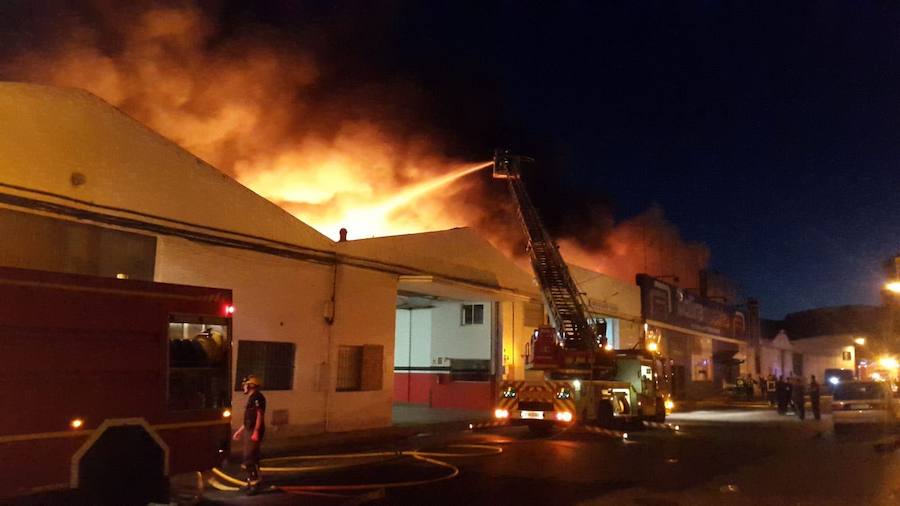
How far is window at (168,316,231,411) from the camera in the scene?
7.67 meters

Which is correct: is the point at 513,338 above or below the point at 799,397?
above

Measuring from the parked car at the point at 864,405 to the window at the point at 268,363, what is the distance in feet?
41.7

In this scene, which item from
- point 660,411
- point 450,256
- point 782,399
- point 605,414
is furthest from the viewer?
point 782,399

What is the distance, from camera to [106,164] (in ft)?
39.6

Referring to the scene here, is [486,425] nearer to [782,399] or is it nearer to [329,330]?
[329,330]

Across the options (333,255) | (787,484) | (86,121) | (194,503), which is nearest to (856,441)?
(787,484)

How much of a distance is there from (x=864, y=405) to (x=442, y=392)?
468 inches

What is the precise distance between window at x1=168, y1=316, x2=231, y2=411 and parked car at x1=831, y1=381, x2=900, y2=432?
1515 cm

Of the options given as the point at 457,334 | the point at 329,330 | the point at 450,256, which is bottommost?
the point at 329,330

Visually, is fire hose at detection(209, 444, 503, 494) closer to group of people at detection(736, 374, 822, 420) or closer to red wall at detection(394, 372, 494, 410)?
red wall at detection(394, 372, 494, 410)

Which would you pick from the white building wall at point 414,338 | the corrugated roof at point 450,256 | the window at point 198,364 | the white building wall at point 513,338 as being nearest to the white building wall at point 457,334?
the white building wall at point 414,338

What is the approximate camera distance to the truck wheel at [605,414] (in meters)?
17.8

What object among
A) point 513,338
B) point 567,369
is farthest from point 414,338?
point 567,369

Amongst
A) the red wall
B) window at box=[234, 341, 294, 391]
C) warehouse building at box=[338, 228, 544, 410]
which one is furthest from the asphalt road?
the red wall
